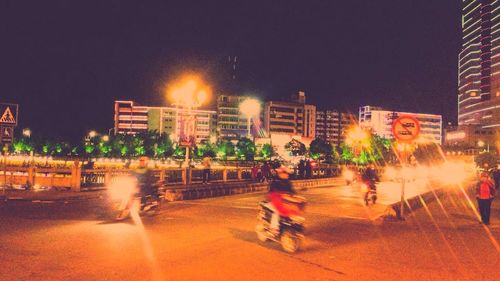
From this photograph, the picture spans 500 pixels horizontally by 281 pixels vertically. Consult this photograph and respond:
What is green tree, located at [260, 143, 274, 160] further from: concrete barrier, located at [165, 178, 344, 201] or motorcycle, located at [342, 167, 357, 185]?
concrete barrier, located at [165, 178, 344, 201]

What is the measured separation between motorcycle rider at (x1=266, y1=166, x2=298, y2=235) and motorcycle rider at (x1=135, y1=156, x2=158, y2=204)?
5.59 m

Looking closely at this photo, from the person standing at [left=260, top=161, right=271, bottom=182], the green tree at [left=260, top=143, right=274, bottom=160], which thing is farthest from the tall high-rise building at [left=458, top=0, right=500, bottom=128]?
the person standing at [left=260, top=161, right=271, bottom=182]

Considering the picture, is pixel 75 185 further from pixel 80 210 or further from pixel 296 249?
pixel 296 249

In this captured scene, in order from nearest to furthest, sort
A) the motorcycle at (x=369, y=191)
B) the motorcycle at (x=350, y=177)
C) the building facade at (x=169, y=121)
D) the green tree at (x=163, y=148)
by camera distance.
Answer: the motorcycle at (x=369, y=191)
the motorcycle at (x=350, y=177)
the green tree at (x=163, y=148)
the building facade at (x=169, y=121)

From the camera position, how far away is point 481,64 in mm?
176000

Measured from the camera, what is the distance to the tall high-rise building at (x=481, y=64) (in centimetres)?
16462

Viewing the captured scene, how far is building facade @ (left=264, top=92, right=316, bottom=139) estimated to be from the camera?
166 meters

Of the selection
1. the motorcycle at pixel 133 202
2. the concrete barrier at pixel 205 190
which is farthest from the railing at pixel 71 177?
the motorcycle at pixel 133 202

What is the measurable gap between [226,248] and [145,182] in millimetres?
5638

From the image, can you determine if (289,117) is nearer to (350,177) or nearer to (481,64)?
(481,64)

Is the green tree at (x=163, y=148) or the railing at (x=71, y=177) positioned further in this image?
the green tree at (x=163, y=148)

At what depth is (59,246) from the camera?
9.21m

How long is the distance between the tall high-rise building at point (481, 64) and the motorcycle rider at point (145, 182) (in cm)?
16736

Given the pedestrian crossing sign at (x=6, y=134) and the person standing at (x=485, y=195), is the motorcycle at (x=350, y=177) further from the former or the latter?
the pedestrian crossing sign at (x=6, y=134)
